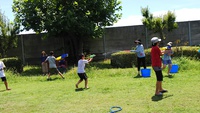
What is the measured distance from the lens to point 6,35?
2105 cm

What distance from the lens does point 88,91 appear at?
9570 mm

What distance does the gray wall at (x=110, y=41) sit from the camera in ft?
69.5

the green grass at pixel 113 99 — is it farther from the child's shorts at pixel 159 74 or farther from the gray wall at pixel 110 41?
the gray wall at pixel 110 41

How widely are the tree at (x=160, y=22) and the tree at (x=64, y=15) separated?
2.79 meters

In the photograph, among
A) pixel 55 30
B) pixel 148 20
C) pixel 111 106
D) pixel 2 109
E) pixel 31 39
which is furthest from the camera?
pixel 31 39

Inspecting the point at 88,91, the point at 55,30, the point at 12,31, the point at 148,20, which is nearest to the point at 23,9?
the point at 55,30

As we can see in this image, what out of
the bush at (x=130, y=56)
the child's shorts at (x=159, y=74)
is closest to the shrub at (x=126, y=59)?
the bush at (x=130, y=56)

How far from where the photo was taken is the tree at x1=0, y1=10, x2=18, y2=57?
68.7ft

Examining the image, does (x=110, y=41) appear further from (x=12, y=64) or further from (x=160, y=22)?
(x=12, y=64)

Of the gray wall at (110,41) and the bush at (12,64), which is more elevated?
the gray wall at (110,41)

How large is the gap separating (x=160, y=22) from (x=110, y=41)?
4.15m

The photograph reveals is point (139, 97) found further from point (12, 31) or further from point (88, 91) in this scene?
point (12, 31)

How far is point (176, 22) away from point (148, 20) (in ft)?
7.56

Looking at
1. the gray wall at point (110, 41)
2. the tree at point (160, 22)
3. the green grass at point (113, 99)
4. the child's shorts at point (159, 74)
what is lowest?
the green grass at point (113, 99)
